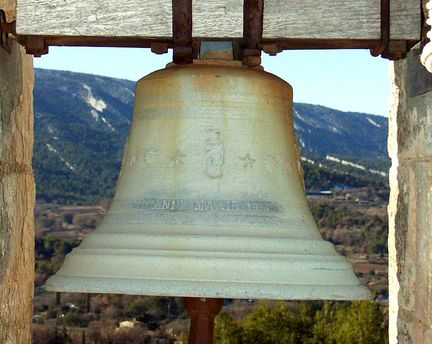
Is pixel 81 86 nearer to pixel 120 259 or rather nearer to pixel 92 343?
pixel 92 343

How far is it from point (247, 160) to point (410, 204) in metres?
0.52

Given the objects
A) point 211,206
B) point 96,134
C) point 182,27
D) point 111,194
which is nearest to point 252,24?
point 182,27

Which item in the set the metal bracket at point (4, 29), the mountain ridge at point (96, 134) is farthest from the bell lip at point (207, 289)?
the mountain ridge at point (96, 134)

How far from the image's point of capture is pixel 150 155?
244 centimetres

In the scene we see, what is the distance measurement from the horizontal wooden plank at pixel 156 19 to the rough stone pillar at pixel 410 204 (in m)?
0.33

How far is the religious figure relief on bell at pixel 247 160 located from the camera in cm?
239

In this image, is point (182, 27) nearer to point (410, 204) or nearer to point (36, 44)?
point (36, 44)

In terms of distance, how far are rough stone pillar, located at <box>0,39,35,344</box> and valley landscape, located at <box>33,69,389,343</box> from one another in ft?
20.3

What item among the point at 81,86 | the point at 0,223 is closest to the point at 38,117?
the point at 81,86

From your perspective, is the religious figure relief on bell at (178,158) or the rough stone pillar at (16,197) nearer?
the religious figure relief on bell at (178,158)

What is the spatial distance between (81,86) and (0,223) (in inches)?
2291

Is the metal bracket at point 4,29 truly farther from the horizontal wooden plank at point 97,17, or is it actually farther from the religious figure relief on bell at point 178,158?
the religious figure relief on bell at point 178,158

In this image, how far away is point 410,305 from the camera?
261 cm

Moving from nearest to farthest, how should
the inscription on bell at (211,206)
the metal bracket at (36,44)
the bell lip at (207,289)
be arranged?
the bell lip at (207,289)
the inscription on bell at (211,206)
the metal bracket at (36,44)
